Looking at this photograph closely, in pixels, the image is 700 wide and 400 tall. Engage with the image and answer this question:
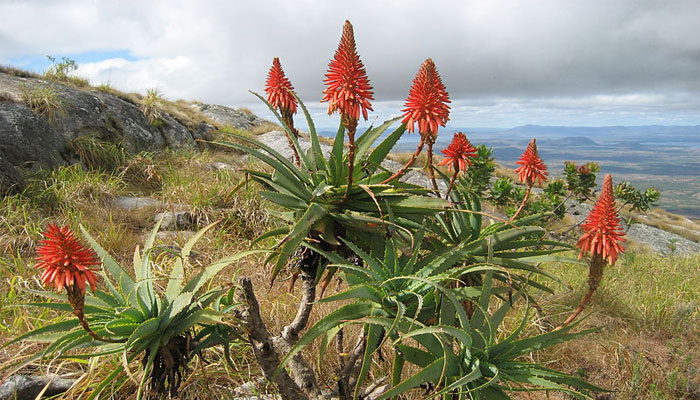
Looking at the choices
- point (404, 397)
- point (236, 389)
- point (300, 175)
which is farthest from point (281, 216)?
point (404, 397)

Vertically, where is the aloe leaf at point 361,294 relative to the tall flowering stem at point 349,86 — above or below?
below

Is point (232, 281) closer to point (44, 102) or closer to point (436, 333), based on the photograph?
point (436, 333)

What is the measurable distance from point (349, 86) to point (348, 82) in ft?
0.06

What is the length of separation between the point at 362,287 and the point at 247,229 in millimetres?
5164

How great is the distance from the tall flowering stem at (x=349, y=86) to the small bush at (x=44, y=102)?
8211 millimetres

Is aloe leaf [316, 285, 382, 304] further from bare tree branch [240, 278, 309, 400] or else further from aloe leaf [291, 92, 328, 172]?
aloe leaf [291, 92, 328, 172]

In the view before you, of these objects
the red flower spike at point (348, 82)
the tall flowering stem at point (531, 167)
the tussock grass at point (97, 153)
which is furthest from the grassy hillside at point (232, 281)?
the red flower spike at point (348, 82)

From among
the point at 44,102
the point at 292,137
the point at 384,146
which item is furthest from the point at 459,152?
the point at 44,102

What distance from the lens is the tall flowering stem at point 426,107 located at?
179 centimetres

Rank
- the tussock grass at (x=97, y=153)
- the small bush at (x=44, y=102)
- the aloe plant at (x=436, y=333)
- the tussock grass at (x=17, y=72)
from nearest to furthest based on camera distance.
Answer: the aloe plant at (x=436, y=333) < the small bush at (x=44, y=102) < the tussock grass at (x=97, y=153) < the tussock grass at (x=17, y=72)

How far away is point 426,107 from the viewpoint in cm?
182

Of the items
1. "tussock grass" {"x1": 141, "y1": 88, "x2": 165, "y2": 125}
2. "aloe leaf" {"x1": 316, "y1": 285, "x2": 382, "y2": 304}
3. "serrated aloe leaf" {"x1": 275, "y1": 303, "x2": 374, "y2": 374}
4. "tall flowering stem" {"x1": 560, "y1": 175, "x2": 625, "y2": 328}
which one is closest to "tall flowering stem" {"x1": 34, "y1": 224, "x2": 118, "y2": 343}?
"serrated aloe leaf" {"x1": 275, "y1": 303, "x2": 374, "y2": 374}

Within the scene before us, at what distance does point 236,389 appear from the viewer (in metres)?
2.83

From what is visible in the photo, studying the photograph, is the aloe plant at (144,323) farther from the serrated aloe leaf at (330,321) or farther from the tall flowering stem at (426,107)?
the tall flowering stem at (426,107)
